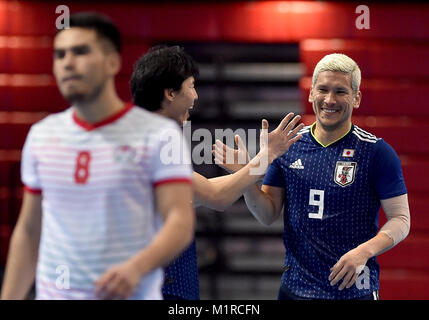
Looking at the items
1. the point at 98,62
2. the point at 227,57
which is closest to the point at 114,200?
the point at 98,62

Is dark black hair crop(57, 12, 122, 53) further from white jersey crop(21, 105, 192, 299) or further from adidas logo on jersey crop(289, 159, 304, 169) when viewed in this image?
adidas logo on jersey crop(289, 159, 304, 169)

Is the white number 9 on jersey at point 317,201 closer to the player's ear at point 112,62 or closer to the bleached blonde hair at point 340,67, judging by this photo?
the bleached blonde hair at point 340,67

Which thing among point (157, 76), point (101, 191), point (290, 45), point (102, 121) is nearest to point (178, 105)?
point (157, 76)

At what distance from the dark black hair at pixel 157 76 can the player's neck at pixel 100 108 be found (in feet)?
1.89

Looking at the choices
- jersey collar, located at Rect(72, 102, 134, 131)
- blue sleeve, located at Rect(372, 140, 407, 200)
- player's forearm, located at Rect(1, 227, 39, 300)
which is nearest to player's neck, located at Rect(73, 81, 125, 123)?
jersey collar, located at Rect(72, 102, 134, 131)

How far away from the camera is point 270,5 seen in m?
5.84

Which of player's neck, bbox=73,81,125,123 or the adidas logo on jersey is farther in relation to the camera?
the adidas logo on jersey

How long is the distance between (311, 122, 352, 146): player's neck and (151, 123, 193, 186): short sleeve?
4.23ft

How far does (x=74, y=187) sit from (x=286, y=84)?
4.93m

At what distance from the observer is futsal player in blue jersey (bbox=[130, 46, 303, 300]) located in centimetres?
243

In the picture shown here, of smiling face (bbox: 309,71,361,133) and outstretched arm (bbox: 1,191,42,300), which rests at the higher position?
smiling face (bbox: 309,71,361,133)

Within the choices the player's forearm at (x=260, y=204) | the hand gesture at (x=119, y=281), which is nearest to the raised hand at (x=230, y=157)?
the player's forearm at (x=260, y=204)

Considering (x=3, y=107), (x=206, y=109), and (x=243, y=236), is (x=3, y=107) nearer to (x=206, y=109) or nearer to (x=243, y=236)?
(x=206, y=109)

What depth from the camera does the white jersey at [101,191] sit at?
1769mm
